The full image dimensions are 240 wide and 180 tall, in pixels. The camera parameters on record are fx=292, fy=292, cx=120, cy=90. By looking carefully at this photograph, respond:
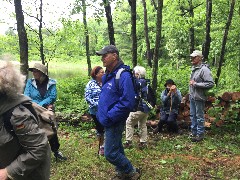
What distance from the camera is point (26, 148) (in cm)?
204

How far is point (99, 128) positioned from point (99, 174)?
1.17 m

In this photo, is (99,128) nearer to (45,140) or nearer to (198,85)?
(198,85)

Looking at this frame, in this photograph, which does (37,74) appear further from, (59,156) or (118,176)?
(118,176)

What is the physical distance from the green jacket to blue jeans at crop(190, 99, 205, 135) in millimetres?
5726

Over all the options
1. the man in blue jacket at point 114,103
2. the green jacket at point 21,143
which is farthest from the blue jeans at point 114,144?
the green jacket at point 21,143

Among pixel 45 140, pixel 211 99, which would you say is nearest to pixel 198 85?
pixel 211 99

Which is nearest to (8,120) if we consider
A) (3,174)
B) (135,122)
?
(3,174)

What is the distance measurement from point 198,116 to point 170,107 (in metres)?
1.09

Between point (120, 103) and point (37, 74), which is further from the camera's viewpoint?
point (37, 74)

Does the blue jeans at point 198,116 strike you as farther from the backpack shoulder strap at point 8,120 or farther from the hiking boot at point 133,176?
the backpack shoulder strap at point 8,120

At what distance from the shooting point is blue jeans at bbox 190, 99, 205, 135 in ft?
24.0

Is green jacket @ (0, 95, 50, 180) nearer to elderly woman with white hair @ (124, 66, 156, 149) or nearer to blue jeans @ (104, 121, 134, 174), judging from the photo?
blue jeans @ (104, 121, 134, 174)

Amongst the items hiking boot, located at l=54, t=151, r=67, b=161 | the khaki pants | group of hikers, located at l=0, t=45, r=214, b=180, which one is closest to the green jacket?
group of hikers, located at l=0, t=45, r=214, b=180

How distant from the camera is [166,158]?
6.26 m
